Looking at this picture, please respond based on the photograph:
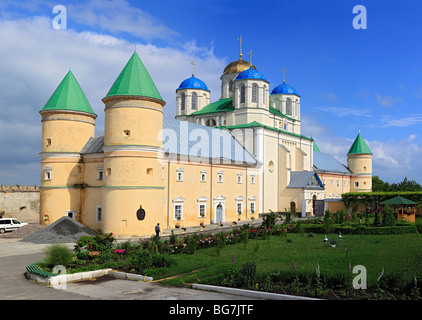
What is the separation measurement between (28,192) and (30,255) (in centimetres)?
3018

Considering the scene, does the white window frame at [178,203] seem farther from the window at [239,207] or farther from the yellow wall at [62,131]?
the yellow wall at [62,131]

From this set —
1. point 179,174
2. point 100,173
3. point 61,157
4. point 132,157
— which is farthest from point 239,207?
point 61,157

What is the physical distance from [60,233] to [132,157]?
22.8ft

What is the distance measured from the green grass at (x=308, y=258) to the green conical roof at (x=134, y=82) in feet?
42.6

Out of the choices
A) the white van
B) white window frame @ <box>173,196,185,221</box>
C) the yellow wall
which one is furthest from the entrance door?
the white van

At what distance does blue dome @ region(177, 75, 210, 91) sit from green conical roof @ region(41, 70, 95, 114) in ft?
64.2

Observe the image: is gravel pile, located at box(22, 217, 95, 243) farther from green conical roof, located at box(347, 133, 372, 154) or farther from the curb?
green conical roof, located at box(347, 133, 372, 154)

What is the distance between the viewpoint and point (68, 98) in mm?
31359

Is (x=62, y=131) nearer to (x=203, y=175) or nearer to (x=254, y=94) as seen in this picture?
(x=203, y=175)

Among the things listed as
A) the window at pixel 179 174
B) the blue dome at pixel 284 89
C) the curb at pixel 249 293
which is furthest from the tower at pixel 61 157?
the blue dome at pixel 284 89

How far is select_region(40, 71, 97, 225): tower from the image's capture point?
100ft

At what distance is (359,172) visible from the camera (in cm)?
6550

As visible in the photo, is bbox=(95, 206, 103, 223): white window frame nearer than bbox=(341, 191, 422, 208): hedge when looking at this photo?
Yes
